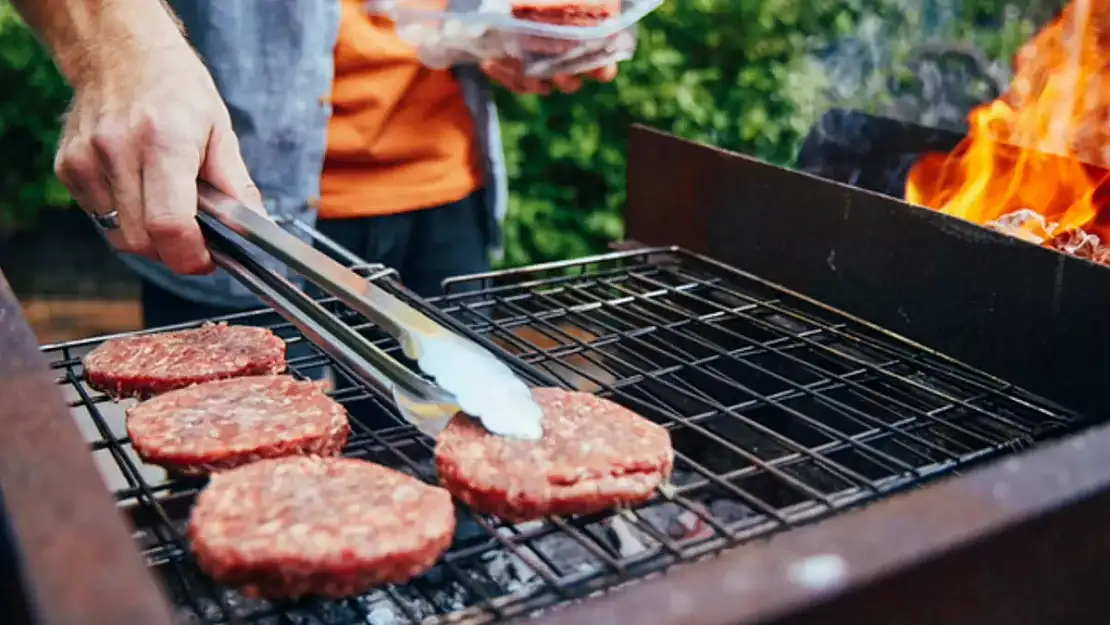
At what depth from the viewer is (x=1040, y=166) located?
2295 mm

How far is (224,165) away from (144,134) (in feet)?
0.56

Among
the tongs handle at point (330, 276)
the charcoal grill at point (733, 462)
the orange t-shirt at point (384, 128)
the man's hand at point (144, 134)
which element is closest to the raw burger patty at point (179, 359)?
the charcoal grill at point (733, 462)

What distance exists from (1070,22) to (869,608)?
2055 mm

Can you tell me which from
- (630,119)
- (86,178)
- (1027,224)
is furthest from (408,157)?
(630,119)

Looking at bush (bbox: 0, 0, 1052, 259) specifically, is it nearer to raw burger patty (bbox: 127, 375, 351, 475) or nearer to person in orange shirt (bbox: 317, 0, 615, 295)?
person in orange shirt (bbox: 317, 0, 615, 295)

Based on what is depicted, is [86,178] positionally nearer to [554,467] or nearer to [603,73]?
[554,467]

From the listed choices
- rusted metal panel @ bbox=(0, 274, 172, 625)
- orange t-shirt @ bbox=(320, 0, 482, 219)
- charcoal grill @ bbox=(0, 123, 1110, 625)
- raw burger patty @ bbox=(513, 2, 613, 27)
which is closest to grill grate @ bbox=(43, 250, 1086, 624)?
charcoal grill @ bbox=(0, 123, 1110, 625)

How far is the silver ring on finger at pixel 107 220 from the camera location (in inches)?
70.3

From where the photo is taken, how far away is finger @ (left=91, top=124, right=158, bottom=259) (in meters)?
1.63

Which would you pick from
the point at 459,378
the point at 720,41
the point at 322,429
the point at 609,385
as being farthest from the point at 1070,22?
the point at 720,41

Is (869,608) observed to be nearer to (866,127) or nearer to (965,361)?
(965,361)

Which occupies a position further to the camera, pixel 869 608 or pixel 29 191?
Answer: pixel 29 191

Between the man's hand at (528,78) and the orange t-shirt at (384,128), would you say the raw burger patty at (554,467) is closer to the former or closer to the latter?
the man's hand at (528,78)

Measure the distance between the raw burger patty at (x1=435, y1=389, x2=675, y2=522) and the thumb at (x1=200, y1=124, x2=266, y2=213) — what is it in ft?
2.12
